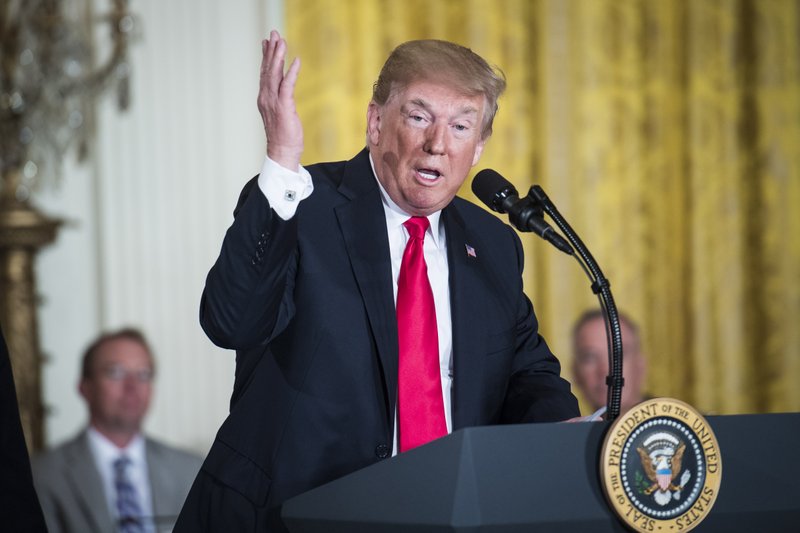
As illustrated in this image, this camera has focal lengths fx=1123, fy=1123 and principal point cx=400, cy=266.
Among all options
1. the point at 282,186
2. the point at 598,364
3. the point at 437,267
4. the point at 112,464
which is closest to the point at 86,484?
the point at 112,464

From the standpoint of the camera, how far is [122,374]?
4.07 metres

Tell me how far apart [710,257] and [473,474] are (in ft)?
12.2

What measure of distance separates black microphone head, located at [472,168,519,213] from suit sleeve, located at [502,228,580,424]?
32 centimetres

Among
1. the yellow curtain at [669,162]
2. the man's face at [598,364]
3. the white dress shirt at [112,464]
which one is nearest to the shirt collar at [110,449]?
the white dress shirt at [112,464]

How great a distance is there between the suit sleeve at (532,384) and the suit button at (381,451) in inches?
10.4

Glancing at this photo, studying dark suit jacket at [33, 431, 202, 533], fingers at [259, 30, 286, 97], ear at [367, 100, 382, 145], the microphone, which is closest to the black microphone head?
the microphone

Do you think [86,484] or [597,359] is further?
[597,359]

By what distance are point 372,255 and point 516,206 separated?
0.85 ft

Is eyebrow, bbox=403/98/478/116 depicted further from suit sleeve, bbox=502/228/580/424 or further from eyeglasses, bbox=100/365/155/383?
eyeglasses, bbox=100/365/155/383

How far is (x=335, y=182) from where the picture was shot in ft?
6.37

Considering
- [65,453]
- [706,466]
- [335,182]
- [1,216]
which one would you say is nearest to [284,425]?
[335,182]

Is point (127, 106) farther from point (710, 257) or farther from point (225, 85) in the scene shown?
point (710, 257)

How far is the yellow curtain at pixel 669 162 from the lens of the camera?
4676 millimetres

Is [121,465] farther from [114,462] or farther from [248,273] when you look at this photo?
[248,273]
